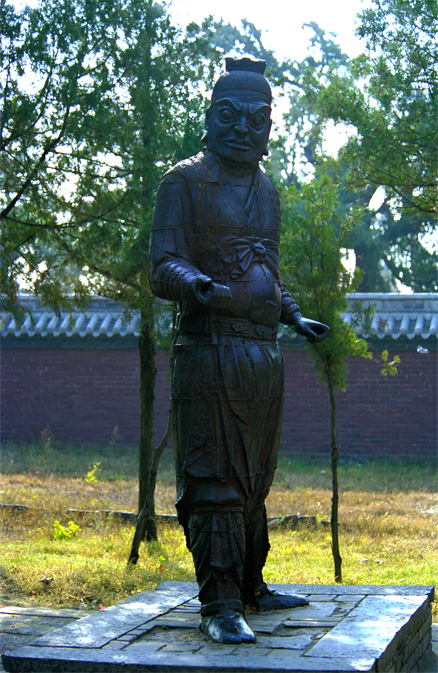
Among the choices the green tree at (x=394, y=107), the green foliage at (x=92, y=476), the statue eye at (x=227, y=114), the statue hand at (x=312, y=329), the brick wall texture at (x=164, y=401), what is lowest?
the green foliage at (x=92, y=476)

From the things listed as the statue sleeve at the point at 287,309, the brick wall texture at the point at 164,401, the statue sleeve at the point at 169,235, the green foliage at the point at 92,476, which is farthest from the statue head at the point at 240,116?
the brick wall texture at the point at 164,401

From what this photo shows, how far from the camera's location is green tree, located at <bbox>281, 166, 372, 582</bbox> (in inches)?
261

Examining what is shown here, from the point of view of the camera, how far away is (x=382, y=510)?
909cm

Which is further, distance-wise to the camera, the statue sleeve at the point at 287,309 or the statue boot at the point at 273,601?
the statue sleeve at the point at 287,309

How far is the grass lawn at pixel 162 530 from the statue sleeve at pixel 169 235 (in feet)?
9.13

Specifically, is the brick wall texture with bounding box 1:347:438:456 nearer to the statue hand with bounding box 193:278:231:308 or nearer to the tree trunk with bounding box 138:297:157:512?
the tree trunk with bounding box 138:297:157:512

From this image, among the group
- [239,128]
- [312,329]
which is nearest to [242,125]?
[239,128]

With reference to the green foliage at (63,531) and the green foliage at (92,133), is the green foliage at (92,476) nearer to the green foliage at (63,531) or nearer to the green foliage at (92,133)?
the green foliage at (63,531)

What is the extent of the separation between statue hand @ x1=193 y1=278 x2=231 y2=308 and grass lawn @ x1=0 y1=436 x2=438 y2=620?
2914 millimetres

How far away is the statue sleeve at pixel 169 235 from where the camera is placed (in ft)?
13.3

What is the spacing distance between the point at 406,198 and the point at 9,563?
415cm

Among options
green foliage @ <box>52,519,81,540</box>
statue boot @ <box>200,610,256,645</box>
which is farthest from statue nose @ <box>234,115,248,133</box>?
green foliage @ <box>52,519,81,540</box>

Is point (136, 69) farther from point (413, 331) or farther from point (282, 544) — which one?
point (413, 331)

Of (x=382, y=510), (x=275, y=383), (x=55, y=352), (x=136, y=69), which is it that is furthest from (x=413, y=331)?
(x=275, y=383)
